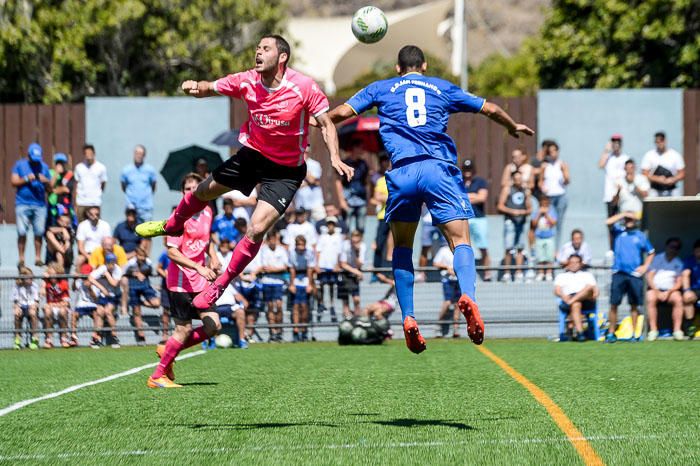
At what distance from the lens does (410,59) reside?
8945mm

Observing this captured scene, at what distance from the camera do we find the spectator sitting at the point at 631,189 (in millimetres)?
20438

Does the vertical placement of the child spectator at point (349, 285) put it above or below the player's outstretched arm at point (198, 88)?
below

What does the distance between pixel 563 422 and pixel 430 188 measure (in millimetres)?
1850

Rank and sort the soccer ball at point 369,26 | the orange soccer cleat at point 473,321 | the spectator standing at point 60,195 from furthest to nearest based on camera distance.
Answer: the spectator standing at point 60,195 < the soccer ball at point 369,26 < the orange soccer cleat at point 473,321

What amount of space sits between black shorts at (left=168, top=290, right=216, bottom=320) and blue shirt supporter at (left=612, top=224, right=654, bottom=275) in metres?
8.38

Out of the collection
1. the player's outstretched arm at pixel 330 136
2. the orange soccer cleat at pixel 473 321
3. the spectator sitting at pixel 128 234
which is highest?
the player's outstretched arm at pixel 330 136

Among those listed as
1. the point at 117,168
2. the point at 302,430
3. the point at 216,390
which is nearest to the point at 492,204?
the point at 117,168

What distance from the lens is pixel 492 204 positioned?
23719mm

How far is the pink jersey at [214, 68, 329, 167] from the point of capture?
29.5 ft

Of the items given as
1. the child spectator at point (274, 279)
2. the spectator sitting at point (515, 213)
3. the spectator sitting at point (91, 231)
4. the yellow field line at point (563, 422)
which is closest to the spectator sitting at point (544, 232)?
the spectator sitting at point (515, 213)

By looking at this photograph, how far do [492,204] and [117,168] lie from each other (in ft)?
22.9

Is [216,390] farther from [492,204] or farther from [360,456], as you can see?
[492,204]

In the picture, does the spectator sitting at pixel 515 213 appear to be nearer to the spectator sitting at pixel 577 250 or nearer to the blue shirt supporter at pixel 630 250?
the spectator sitting at pixel 577 250

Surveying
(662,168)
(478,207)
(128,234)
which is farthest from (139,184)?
(662,168)
